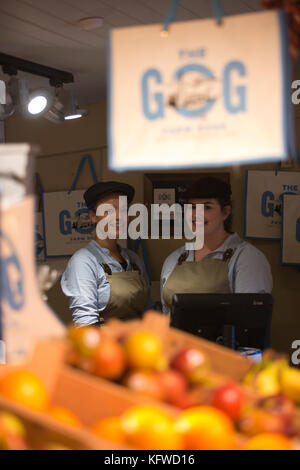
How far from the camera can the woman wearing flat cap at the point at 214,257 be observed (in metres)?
3.22

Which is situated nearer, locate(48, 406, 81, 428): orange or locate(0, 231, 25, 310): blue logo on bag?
locate(48, 406, 81, 428): orange

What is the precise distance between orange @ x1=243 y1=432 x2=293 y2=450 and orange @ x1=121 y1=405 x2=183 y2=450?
0.49ft

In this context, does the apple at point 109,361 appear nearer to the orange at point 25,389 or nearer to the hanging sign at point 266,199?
the orange at point 25,389

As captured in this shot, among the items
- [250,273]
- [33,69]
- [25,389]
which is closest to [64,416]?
[25,389]

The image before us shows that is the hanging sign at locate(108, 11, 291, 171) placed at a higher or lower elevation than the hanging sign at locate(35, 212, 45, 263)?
higher

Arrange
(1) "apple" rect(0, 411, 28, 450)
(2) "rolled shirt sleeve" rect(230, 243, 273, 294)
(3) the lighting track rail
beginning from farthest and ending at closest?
1. (3) the lighting track rail
2. (2) "rolled shirt sleeve" rect(230, 243, 273, 294)
3. (1) "apple" rect(0, 411, 28, 450)

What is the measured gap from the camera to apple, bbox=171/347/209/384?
142 cm

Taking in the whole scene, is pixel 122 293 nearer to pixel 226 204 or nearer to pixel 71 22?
pixel 226 204

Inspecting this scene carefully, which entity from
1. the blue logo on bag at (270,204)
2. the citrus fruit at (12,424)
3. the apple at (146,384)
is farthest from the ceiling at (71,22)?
the citrus fruit at (12,424)

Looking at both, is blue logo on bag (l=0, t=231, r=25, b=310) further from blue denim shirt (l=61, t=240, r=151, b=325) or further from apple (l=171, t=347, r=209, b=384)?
blue denim shirt (l=61, t=240, r=151, b=325)

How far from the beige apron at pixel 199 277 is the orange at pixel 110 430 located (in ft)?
6.89

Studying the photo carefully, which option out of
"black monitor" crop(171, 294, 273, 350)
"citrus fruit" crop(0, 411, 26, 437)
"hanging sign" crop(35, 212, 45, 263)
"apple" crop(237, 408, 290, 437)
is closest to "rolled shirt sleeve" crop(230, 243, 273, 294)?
"black monitor" crop(171, 294, 273, 350)

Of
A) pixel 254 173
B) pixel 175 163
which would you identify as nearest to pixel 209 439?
pixel 175 163

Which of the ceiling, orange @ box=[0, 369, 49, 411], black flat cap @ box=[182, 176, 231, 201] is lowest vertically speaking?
orange @ box=[0, 369, 49, 411]
